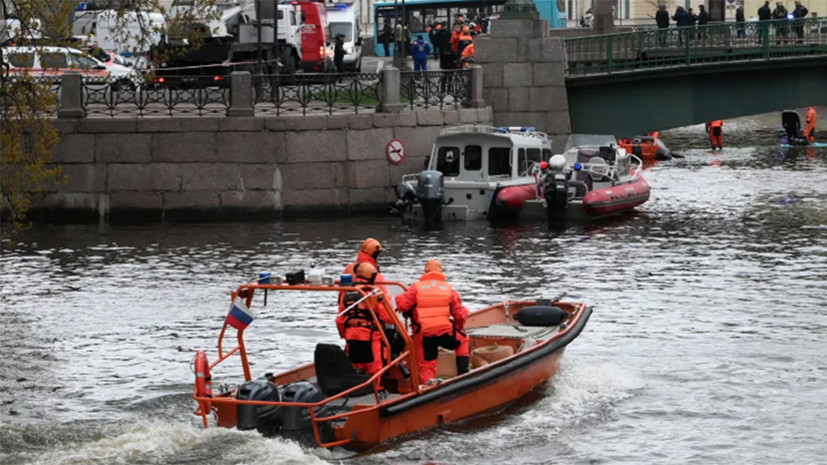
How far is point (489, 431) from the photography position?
15805 mm

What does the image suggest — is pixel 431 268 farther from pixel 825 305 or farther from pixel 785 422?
pixel 825 305

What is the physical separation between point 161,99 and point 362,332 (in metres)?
18.3

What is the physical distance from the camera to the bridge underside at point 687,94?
3588 centimetres

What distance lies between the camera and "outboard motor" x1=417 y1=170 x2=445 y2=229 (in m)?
31.1

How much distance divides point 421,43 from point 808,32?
35.6ft

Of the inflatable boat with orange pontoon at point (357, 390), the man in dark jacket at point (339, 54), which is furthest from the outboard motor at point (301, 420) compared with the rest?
the man in dark jacket at point (339, 54)

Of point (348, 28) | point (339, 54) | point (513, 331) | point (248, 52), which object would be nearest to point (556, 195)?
point (248, 52)

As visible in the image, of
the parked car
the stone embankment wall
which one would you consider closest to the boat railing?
the stone embankment wall

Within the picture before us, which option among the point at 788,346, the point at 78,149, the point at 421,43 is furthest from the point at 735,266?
the point at 421,43

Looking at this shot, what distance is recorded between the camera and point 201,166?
1249 inches

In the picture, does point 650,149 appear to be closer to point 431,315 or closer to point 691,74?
point 691,74

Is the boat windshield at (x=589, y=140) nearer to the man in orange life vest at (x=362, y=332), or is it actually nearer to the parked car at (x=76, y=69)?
the parked car at (x=76, y=69)

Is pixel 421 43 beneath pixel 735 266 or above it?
above

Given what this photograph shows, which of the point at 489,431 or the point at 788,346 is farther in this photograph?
the point at 788,346
